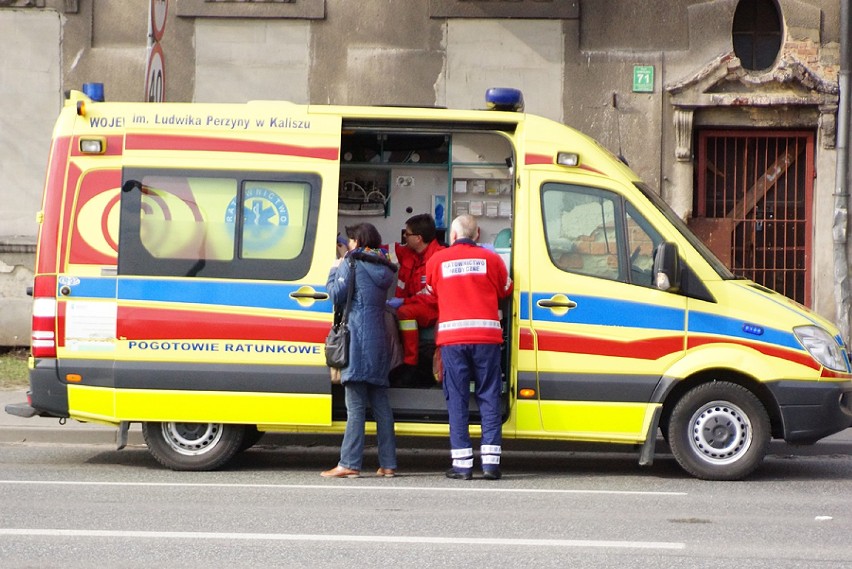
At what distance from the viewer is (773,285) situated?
1457 centimetres

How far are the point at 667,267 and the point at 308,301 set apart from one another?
2.35 meters

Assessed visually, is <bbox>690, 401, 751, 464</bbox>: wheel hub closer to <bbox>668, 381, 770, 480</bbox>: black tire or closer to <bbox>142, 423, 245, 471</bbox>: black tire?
<bbox>668, 381, 770, 480</bbox>: black tire

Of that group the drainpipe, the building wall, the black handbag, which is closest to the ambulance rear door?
the black handbag

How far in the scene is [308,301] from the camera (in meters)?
8.52

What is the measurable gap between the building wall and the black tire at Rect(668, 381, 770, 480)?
600 centimetres

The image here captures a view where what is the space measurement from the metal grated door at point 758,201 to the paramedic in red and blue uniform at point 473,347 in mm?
6535

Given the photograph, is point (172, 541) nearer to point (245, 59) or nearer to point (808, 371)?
point (808, 371)

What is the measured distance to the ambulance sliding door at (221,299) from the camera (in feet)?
27.9

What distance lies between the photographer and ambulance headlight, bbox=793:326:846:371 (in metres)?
8.51

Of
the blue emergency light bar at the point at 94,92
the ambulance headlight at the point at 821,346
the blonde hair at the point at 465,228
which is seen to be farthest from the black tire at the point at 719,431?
the blue emergency light bar at the point at 94,92

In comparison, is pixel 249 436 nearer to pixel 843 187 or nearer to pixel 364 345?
pixel 364 345

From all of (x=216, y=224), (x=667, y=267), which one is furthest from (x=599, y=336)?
(x=216, y=224)

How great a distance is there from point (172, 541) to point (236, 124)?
128 inches

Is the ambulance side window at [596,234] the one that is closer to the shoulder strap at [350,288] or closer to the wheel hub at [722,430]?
the wheel hub at [722,430]
